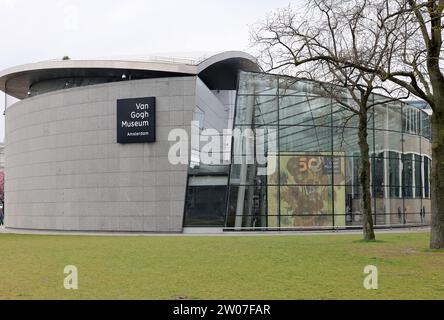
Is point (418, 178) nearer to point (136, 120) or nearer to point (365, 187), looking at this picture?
point (365, 187)

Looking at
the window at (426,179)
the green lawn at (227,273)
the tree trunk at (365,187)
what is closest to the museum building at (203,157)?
the window at (426,179)

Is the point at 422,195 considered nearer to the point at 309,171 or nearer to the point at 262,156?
the point at 309,171

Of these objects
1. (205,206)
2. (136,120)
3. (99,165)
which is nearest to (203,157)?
(205,206)

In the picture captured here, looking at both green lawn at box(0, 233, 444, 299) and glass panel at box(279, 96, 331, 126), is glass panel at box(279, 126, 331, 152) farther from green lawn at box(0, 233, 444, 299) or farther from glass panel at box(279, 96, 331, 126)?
green lawn at box(0, 233, 444, 299)

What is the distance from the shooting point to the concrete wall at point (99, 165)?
37562 millimetres

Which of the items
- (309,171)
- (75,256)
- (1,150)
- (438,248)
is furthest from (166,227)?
(1,150)

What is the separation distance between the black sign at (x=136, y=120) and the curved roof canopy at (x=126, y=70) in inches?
120

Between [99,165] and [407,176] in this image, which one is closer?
[99,165]

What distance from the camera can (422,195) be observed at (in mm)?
44375

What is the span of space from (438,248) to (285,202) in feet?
57.9

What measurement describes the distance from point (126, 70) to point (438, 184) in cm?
2808

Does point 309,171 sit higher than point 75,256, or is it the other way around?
point 309,171

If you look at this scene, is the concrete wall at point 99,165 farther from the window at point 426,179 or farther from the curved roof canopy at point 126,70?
the window at point 426,179

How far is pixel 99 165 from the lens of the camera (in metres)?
39.7
